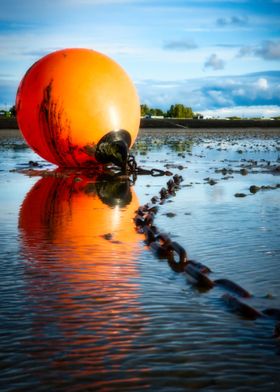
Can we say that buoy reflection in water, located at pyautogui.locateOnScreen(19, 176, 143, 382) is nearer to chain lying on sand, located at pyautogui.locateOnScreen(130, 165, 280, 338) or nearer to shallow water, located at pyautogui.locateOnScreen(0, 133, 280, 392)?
shallow water, located at pyautogui.locateOnScreen(0, 133, 280, 392)

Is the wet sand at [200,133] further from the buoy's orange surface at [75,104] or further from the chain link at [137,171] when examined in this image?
the buoy's orange surface at [75,104]

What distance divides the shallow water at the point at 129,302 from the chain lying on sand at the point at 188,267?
0.20 ft

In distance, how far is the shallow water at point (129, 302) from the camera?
3.11m

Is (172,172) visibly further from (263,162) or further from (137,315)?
(137,315)

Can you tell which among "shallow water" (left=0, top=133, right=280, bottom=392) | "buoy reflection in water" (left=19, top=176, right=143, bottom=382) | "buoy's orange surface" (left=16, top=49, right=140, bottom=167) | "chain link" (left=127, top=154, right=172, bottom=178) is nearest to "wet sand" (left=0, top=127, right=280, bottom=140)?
"chain link" (left=127, top=154, right=172, bottom=178)

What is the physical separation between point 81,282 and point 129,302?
25.0 inches

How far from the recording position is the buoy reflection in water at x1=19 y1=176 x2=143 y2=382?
3.42 metres

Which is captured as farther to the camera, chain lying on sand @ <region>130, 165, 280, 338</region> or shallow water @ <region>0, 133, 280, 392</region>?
chain lying on sand @ <region>130, 165, 280, 338</region>

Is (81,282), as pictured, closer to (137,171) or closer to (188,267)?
(188,267)

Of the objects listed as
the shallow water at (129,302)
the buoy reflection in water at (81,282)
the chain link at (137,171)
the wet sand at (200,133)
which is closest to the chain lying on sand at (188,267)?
the shallow water at (129,302)

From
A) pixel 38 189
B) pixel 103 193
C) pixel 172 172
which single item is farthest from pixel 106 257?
pixel 172 172

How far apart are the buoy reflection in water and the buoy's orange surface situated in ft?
12.0

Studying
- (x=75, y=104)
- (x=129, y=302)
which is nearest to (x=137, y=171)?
(x=75, y=104)

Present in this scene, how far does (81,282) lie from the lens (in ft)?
15.5
